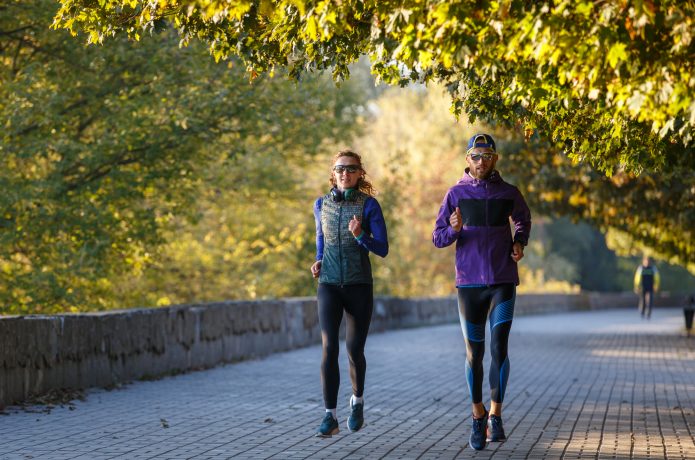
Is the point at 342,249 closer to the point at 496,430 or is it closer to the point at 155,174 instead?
the point at 496,430

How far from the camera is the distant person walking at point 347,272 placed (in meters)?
8.75

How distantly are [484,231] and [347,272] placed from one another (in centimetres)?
96

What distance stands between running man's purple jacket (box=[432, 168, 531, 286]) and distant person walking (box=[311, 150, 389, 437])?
1.69 feet

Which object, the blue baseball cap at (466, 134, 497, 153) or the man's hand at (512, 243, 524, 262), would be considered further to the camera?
the blue baseball cap at (466, 134, 497, 153)

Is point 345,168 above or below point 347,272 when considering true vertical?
above

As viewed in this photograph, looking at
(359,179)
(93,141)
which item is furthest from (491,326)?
(93,141)

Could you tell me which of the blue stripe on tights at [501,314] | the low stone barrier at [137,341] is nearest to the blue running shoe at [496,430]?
the blue stripe on tights at [501,314]

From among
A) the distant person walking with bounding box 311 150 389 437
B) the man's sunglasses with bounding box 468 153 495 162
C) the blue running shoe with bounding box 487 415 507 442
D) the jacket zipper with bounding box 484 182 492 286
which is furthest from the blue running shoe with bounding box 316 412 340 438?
the man's sunglasses with bounding box 468 153 495 162

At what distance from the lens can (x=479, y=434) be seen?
8.41m

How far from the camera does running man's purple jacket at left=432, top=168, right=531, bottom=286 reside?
27.8ft

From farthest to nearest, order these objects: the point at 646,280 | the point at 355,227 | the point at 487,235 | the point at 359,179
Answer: the point at 646,280 < the point at 359,179 < the point at 355,227 < the point at 487,235

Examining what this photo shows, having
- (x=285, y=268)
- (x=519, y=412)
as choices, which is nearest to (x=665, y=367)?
(x=519, y=412)

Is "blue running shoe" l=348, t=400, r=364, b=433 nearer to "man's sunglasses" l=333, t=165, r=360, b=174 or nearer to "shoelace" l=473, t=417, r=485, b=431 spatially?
"shoelace" l=473, t=417, r=485, b=431

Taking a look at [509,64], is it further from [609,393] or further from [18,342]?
[609,393]
